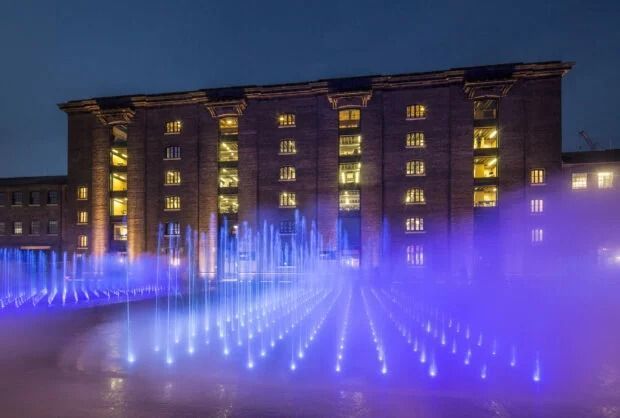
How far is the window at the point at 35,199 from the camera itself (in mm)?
46812

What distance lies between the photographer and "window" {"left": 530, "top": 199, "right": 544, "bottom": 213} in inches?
1423

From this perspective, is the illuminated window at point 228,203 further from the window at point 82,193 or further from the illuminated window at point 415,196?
the illuminated window at point 415,196

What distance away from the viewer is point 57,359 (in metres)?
11.0

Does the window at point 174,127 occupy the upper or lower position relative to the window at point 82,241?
upper

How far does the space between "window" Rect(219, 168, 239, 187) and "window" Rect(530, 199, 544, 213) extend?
2653 centimetres

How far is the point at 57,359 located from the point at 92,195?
36.8 m

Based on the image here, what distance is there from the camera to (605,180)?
35531mm

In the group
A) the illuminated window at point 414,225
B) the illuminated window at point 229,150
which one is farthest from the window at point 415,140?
the illuminated window at point 229,150

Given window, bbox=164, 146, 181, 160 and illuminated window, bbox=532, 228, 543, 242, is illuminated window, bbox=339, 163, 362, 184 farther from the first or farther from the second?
window, bbox=164, 146, 181, 160

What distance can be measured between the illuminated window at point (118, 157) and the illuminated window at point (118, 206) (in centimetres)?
349

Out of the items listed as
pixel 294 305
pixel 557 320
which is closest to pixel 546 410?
pixel 557 320

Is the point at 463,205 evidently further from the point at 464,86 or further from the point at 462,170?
the point at 464,86

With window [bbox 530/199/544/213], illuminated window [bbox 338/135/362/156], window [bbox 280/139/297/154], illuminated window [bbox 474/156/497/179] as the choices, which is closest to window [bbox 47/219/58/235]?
window [bbox 280/139/297/154]

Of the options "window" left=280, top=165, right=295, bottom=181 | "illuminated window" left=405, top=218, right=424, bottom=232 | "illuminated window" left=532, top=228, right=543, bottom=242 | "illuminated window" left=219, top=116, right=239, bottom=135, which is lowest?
"illuminated window" left=532, top=228, right=543, bottom=242
